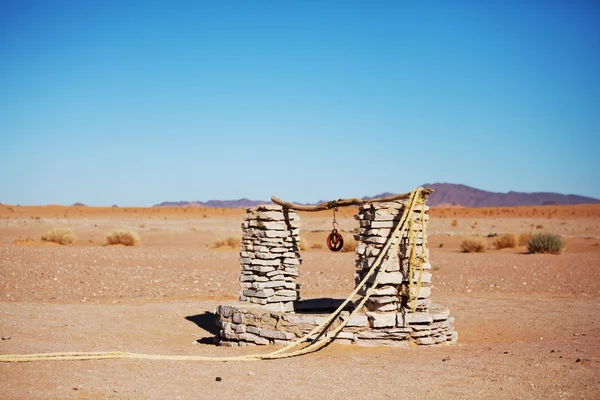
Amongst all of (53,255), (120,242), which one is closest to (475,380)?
(53,255)

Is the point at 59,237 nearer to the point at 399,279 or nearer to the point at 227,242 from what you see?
the point at 227,242

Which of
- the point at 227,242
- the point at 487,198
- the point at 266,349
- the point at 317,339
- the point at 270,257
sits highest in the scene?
the point at 487,198

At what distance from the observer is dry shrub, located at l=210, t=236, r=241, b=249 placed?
2959 cm

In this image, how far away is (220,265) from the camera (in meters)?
22.5

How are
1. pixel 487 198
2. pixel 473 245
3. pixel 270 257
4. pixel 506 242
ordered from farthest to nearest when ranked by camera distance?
pixel 487 198
pixel 506 242
pixel 473 245
pixel 270 257

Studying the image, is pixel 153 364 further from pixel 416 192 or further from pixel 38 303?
pixel 38 303

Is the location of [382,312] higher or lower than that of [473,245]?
lower

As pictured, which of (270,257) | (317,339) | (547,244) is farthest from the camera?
(547,244)

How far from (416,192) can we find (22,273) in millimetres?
13952

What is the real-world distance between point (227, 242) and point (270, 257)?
18.9 m

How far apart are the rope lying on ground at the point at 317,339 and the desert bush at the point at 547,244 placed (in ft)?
59.3

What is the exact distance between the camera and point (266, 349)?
956 cm

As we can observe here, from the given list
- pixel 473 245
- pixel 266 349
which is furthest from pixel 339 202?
pixel 473 245

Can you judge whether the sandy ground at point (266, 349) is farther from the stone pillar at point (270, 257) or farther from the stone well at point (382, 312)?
the stone pillar at point (270, 257)
